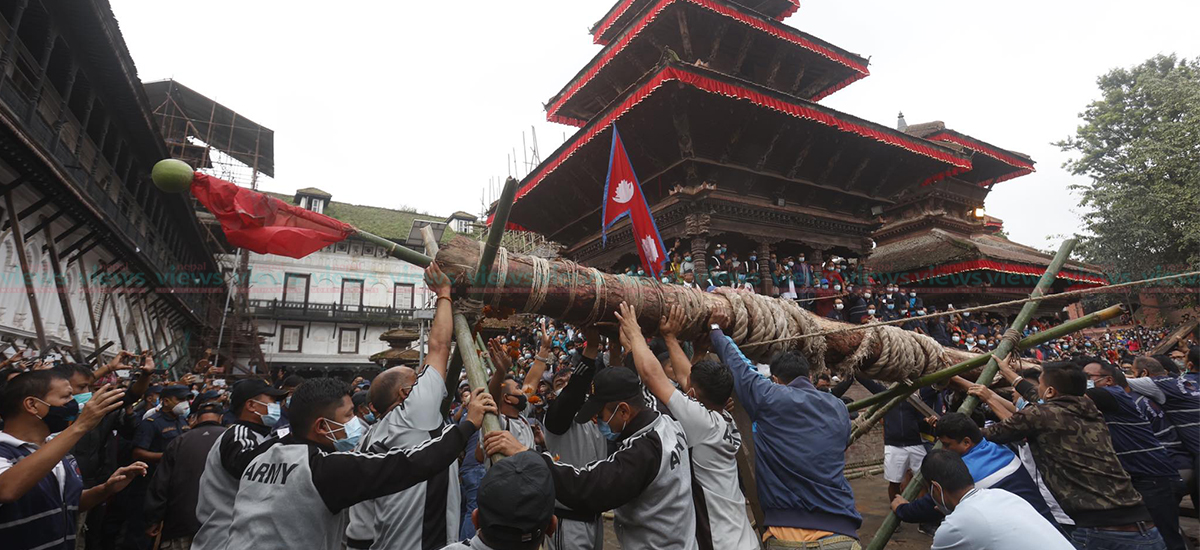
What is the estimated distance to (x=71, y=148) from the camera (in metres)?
10.8

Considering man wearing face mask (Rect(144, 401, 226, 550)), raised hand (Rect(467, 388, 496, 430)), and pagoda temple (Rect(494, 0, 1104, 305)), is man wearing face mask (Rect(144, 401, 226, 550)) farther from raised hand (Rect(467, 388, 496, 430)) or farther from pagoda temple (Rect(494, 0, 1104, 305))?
pagoda temple (Rect(494, 0, 1104, 305))

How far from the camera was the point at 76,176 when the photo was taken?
33.7 feet

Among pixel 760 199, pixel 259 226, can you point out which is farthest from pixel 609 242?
pixel 259 226

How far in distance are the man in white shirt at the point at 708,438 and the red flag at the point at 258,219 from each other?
5.43 ft

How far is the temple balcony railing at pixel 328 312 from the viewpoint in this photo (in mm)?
33031

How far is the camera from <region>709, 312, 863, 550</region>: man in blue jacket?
3123 mm

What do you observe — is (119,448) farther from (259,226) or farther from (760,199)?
(760,199)

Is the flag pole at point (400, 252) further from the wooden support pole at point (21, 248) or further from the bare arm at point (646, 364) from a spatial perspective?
the wooden support pole at point (21, 248)

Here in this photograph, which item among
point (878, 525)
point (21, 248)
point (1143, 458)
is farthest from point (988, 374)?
point (21, 248)

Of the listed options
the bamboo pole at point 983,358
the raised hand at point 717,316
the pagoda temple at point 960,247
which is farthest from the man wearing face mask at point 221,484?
the pagoda temple at point 960,247

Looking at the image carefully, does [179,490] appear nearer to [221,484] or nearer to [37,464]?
[221,484]

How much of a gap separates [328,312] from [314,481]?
118 ft

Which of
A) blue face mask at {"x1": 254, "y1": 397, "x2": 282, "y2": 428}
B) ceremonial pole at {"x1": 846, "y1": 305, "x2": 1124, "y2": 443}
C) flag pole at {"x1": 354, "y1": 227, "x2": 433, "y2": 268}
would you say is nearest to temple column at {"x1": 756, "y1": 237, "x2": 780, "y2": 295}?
ceremonial pole at {"x1": 846, "y1": 305, "x2": 1124, "y2": 443}

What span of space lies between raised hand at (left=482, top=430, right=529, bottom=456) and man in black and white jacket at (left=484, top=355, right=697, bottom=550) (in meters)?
0.03
